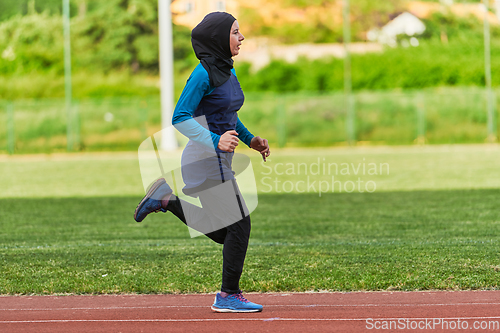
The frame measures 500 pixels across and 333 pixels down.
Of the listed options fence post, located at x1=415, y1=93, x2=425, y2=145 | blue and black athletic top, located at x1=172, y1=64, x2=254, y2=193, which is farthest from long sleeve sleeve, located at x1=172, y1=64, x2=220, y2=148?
fence post, located at x1=415, y1=93, x2=425, y2=145

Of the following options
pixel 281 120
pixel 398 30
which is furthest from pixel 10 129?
pixel 398 30

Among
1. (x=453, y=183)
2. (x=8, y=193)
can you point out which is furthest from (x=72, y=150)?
(x=453, y=183)

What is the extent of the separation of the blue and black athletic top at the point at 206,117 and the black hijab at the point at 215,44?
6cm

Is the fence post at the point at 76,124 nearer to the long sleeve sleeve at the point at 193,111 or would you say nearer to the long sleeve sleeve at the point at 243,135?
the long sleeve sleeve at the point at 243,135

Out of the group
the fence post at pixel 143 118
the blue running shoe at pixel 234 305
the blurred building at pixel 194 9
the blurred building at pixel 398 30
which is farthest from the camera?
the blurred building at pixel 398 30

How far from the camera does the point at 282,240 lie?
8.31 metres

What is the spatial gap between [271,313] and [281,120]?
90.7ft

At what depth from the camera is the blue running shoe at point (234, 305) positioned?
16.1ft

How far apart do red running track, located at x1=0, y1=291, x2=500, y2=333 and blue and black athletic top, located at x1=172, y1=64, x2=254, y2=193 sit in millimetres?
1020

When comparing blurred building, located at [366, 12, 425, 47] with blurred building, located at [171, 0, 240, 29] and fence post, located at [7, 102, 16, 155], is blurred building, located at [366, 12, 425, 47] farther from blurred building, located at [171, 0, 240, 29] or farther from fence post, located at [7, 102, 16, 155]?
fence post, located at [7, 102, 16, 155]

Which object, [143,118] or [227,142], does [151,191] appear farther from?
[143,118]

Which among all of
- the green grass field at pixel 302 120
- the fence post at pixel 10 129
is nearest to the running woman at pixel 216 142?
the green grass field at pixel 302 120

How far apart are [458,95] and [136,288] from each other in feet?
97.6

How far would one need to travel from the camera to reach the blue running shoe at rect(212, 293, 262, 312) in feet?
16.1
